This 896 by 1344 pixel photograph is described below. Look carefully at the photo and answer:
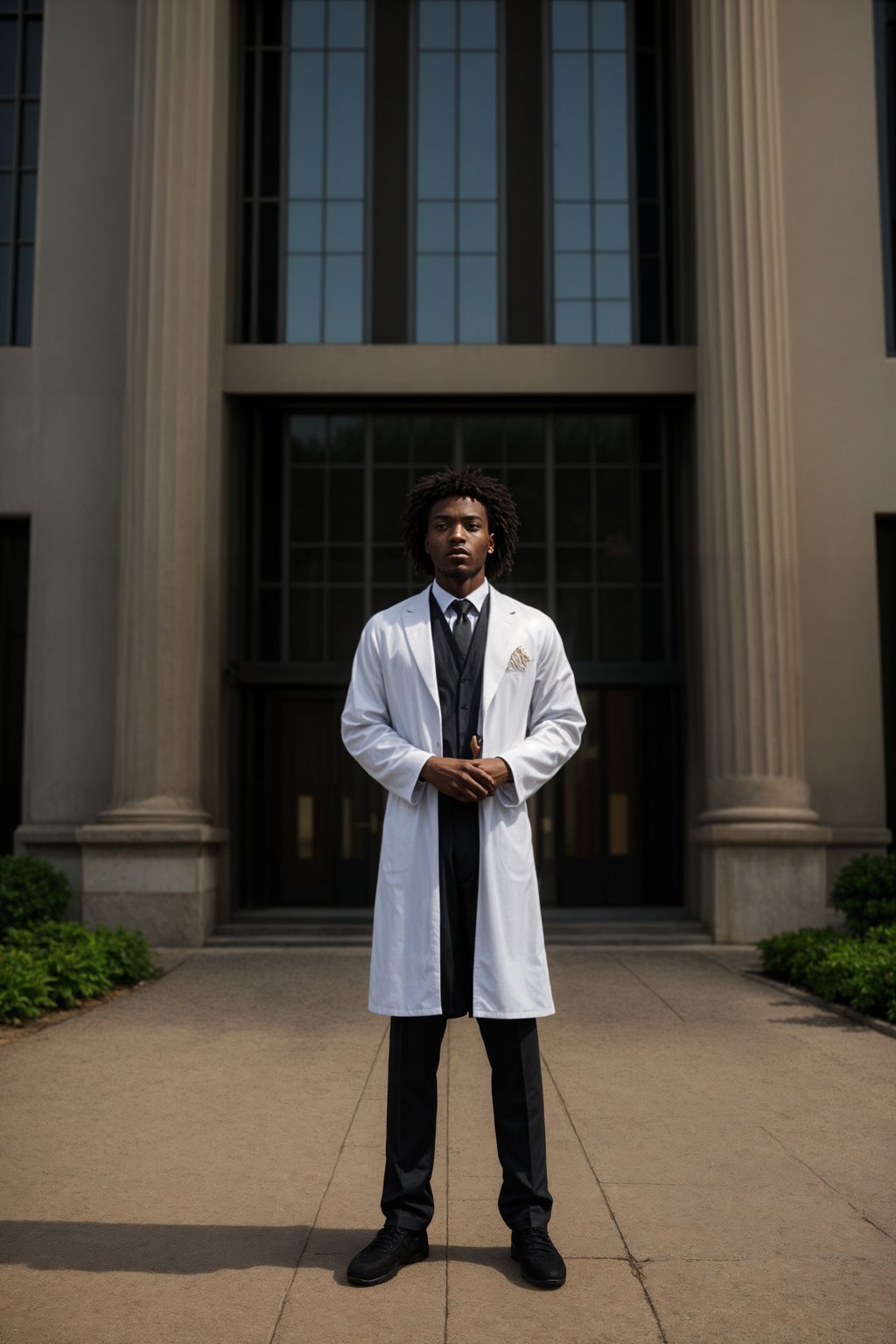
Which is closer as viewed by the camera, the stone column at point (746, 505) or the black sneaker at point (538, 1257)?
the black sneaker at point (538, 1257)

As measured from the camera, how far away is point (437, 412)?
15.9 meters

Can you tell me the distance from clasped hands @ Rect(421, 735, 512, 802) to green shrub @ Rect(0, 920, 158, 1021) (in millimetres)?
5758

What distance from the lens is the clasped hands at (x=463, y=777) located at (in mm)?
4047

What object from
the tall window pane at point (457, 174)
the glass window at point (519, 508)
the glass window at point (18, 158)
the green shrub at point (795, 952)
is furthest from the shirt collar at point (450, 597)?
the glass window at point (18, 158)

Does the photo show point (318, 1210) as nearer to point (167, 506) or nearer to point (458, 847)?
point (458, 847)

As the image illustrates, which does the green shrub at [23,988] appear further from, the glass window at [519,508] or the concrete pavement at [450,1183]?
the glass window at [519,508]

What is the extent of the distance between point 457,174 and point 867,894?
32.2 feet

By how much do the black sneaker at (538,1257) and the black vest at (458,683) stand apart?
1471 mm

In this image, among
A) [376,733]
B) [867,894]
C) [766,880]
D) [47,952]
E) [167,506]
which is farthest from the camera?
[167,506]

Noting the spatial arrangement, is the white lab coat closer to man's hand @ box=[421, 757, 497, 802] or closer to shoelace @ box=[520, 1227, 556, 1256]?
man's hand @ box=[421, 757, 497, 802]

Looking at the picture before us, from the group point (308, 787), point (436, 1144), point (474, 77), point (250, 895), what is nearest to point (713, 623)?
point (308, 787)

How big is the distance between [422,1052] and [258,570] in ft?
39.7

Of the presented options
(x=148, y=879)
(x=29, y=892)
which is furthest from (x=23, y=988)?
(x=148, y=879)

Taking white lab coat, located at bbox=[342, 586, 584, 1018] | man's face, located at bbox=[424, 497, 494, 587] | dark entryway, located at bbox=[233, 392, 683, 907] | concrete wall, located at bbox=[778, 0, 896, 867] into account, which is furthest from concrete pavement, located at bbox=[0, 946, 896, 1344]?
dark entryway, located at bbox=[233, 392, 683, 907]
